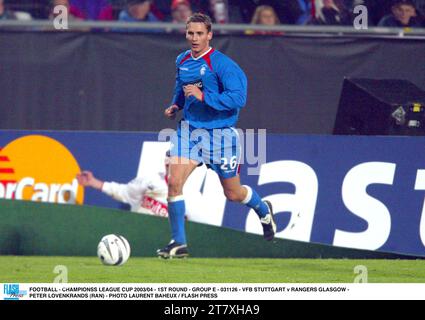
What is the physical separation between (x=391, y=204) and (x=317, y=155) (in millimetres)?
883

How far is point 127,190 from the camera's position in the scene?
12.2 m

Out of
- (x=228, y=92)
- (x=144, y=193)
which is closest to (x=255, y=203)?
(x=228, y=92)

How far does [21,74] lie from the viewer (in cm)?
1250

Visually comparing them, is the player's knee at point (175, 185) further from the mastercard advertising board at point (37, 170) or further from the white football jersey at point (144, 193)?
the mastercard advertising board at point (37, 170)

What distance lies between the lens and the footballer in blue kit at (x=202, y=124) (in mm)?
10602

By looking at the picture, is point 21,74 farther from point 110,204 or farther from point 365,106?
point 365,106

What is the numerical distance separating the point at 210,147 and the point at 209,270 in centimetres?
113

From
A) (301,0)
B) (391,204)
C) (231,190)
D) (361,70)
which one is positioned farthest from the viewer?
(301,0)

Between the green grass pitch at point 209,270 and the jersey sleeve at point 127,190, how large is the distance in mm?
730

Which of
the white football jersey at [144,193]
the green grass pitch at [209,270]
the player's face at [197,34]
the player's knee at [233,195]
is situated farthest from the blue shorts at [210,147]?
the white football jersey at [144,193]

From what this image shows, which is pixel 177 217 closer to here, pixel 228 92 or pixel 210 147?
pixel 210 147

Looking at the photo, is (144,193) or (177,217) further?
(144,193)

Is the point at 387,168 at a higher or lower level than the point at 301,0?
lower
